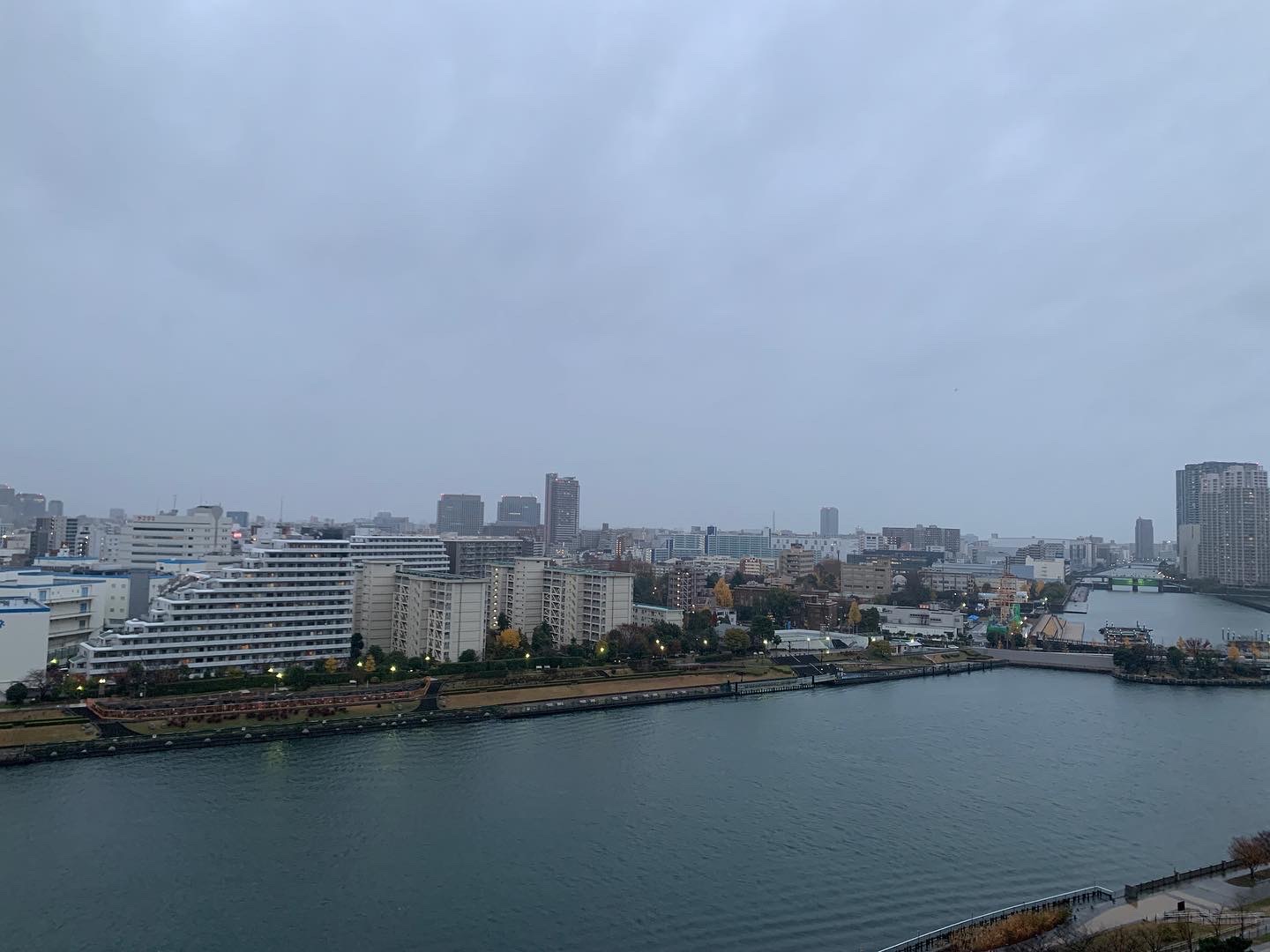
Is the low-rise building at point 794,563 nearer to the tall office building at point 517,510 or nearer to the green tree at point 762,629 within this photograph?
the green tree at point 762,629

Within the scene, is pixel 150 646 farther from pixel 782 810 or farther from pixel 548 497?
pixel 548 497

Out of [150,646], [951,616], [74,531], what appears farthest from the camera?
[74,531]

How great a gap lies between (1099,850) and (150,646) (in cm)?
1517

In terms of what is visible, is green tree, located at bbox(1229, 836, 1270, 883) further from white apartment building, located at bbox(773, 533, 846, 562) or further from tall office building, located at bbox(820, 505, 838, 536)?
tall office building, located at bbox(820, 505, 838, 536)

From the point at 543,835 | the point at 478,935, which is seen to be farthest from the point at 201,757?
the point at 478,935

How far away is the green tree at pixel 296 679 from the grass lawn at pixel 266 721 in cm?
100

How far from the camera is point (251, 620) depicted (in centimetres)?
1559

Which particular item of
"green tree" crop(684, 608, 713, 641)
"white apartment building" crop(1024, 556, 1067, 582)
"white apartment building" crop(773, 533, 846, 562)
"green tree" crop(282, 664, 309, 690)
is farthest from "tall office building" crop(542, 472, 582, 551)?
"green tree" crop(282, 664, 309, 690)

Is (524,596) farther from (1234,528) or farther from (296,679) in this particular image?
(1234,528)

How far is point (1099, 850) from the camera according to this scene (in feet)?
28.6

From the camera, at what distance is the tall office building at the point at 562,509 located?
68550 mm

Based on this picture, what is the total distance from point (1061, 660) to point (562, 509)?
50.5 metres

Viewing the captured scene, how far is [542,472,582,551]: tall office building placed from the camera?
68550 mm

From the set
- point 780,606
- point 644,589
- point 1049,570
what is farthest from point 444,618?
point 1049,570
